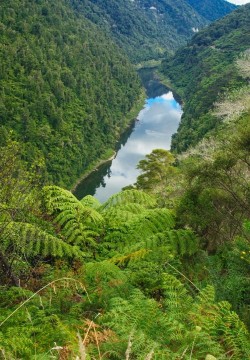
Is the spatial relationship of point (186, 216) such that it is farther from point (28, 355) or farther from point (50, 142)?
point (50, 142)

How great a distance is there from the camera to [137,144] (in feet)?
212

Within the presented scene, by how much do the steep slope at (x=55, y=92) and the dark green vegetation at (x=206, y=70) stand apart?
13.5m

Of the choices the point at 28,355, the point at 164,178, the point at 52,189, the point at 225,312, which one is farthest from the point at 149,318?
the point at 164,178

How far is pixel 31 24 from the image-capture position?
229 ft

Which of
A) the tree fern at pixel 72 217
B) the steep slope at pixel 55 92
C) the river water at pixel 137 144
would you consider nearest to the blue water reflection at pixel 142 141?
the river water at pixel 137 144

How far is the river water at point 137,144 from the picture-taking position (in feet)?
164

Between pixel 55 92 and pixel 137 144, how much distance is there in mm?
15116

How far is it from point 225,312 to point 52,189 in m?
5.86

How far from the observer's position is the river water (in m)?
50.0

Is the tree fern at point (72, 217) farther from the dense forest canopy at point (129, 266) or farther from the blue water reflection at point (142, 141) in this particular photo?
the blue water reflection at point (142, 141)

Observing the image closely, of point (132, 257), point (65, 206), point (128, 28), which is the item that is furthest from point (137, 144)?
point (128, 28)

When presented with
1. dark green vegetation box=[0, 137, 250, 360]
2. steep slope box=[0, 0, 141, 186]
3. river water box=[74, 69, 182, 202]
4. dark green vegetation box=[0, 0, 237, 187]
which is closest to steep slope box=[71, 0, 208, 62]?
dark green vegetation box=[0, 0, 237, 187]

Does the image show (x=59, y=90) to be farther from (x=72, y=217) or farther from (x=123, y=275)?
(x=123, y=275)

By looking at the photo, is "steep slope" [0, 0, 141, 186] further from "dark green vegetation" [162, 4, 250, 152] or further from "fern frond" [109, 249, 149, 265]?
"fern frond" [109, 249, 149, 265]
